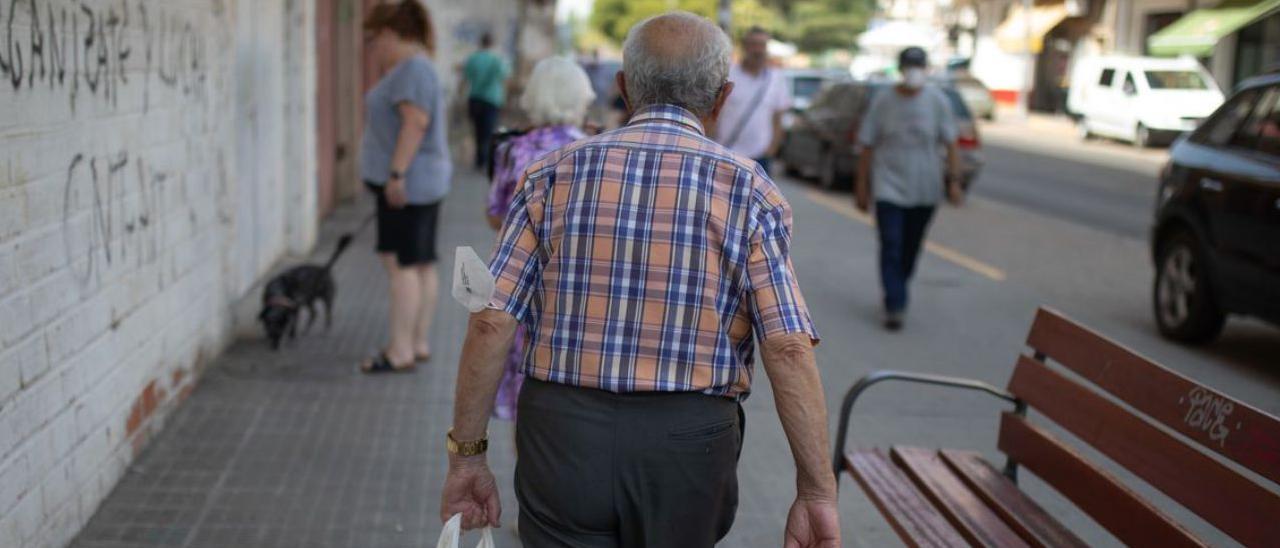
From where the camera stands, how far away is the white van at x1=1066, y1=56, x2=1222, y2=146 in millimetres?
26516

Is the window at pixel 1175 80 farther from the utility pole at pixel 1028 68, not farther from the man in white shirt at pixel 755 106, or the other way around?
the man in white shirt at pixel 755 106

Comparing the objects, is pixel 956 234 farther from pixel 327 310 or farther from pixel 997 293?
pixel 327 310

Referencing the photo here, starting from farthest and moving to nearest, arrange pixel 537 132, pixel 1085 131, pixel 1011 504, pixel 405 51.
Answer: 1. pixel 1085 131
2. pixel 405 51
3. pixel 537 132
4. pixel 1011 504

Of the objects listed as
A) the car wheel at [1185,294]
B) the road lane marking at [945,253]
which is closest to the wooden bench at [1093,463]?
the car wheel at [1185,294]

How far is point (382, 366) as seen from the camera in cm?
716

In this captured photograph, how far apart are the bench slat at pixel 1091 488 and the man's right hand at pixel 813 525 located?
1.02m

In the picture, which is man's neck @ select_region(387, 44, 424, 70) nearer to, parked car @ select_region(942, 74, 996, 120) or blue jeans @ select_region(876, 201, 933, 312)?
blue jeans @ select_region(876, 201, 933, 312)

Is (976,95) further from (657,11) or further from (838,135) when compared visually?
(657,11)

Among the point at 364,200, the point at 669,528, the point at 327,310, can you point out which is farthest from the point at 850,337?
the point at 364,200

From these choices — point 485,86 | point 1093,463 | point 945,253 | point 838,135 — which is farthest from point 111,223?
point 838,135

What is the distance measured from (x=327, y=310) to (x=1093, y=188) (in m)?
16.0

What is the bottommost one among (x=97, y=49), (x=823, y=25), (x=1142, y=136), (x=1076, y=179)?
(x=1076, y=179)

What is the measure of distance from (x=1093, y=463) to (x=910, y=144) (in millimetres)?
4834

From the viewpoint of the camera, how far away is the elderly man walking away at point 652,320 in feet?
8.97
